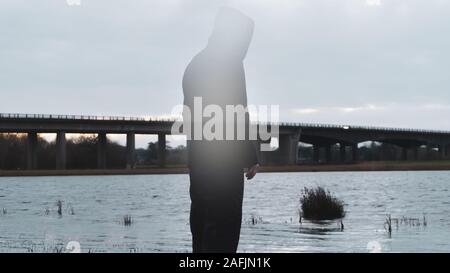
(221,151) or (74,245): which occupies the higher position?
(221,151)

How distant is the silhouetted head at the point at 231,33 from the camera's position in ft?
20.1

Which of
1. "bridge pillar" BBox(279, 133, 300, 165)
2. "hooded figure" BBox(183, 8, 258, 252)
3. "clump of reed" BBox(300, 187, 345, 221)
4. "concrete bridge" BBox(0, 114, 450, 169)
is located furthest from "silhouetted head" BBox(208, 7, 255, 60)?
"bridge pillar" BBox(279, 133, 300, 165)

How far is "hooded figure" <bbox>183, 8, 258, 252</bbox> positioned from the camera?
606 cm

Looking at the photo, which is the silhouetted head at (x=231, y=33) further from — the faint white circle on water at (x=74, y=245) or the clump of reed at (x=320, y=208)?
the clump of reed at (x=320, y=208)

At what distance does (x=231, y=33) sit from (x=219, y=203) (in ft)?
4.95

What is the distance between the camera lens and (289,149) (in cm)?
11425

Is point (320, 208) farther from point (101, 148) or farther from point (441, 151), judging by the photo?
point (441, 151)

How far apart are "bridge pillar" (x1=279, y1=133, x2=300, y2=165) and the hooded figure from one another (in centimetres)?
10736

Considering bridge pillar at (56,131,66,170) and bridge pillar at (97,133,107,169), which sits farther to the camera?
bridge pillar at (97,133,107,169)

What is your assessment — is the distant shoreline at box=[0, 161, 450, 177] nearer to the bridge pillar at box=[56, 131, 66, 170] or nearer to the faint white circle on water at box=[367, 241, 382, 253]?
the bridge pillar at box=[56, 131, 66, 170]

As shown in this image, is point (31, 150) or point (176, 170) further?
point (176, 170)

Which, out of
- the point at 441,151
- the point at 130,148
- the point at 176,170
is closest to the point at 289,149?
the point at 176,170
